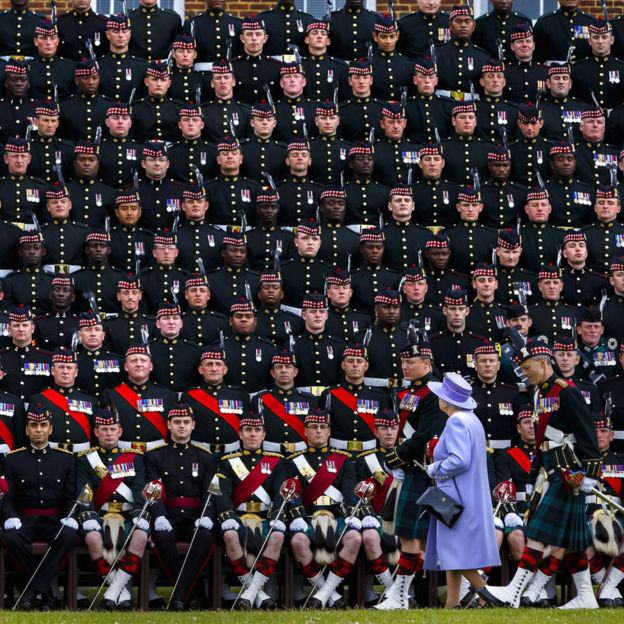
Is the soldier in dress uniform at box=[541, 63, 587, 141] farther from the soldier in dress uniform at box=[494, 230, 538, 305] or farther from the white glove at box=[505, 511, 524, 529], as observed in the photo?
the white glove at box=[505, 511, 524, 529]

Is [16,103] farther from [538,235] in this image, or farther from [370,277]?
[538,235]

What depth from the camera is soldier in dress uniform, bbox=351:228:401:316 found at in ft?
53.0

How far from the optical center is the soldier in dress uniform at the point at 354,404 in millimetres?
14828

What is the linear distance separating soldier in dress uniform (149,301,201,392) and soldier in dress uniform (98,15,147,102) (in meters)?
2.85

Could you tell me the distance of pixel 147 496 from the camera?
1391 centimetres

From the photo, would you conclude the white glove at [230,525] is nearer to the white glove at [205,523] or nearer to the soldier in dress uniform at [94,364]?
the white glove at [205,523]

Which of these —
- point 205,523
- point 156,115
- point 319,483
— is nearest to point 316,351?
point 319,483

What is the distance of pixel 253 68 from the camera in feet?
57.7

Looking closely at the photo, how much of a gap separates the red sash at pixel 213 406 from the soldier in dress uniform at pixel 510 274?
2.88m

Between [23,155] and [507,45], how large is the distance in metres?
5.16

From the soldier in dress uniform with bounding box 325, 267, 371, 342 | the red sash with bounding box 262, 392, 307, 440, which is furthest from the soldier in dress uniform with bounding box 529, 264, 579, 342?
the red sash with bounding box 262, 392, 307, 440

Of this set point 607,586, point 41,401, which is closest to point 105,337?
point 41,401

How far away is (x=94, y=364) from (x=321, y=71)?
417cm

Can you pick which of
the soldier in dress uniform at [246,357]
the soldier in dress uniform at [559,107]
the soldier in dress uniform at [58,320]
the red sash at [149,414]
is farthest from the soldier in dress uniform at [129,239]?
the soldier in dress uniform at [559,107]
